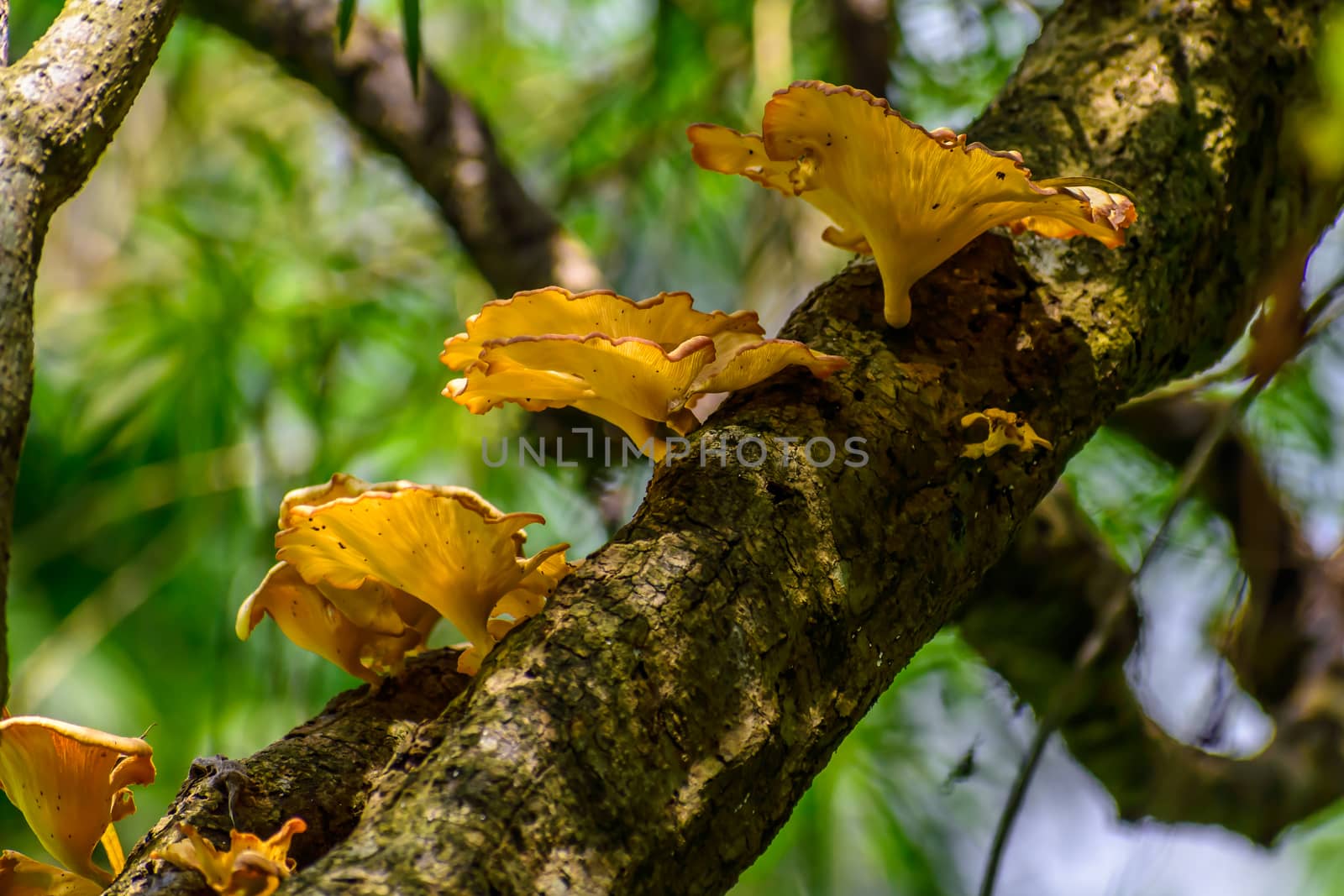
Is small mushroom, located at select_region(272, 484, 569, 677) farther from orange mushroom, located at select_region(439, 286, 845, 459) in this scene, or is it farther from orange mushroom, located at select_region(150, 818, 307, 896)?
orange mushroom, located at select_region(150, 818, 307, 896)

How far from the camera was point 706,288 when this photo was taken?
4793mm

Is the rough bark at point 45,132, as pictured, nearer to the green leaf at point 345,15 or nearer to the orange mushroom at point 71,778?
the orange mushroom at point 71,778

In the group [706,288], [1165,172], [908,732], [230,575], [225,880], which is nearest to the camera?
[225,880]

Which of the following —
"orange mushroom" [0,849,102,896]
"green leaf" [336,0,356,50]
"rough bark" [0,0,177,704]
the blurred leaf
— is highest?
"green leaf" [336,0,356,50]

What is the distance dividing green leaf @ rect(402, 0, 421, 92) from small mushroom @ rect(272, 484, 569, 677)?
0.94 metres

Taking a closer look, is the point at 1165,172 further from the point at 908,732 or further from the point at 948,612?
the point at 908,732

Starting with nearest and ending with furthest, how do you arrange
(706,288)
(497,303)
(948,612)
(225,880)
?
(225,880), (497,303), (948,612), (706,288)

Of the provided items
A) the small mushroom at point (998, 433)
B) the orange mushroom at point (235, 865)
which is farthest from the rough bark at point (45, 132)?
the small mushroom at point (998, 433)

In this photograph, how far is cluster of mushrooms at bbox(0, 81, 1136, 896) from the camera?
1.22m

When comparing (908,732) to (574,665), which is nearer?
(574,665)

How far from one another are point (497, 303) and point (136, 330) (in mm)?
3422

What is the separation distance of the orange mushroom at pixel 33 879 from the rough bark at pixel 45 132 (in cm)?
18

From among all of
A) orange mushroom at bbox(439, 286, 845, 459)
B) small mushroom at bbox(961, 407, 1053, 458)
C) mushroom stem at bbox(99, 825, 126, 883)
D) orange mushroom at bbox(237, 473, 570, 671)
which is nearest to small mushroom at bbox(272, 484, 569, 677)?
orange mushroom at bbox(237, 473, 570, 671)

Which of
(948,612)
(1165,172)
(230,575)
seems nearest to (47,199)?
(948,612)
